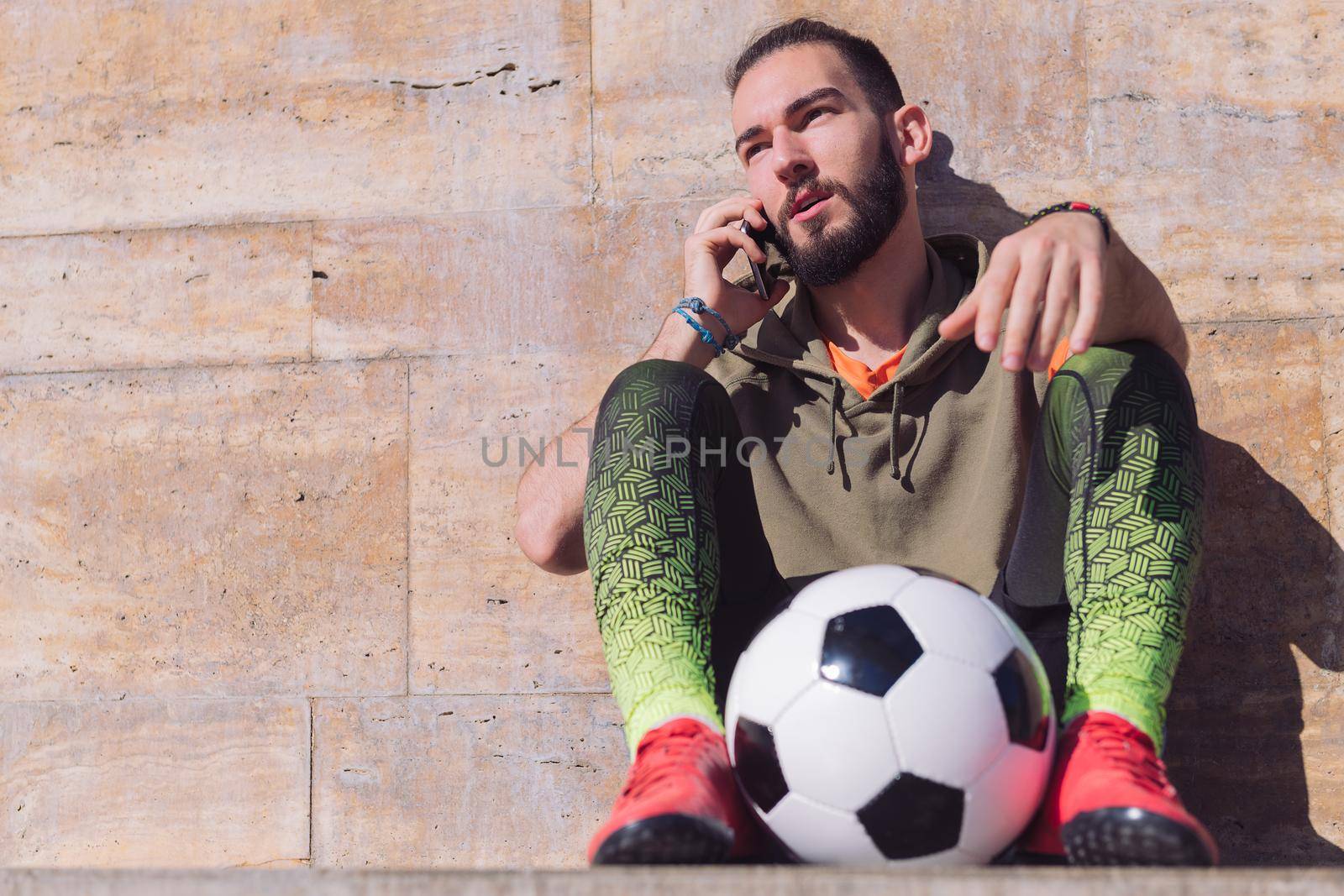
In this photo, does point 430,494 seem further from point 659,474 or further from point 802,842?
point 802,842

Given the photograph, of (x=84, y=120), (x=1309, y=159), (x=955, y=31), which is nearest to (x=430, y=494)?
(x=84, y=120)

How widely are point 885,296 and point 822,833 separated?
63.4 inches

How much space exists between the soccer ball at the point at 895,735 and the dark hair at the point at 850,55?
173 centimetres

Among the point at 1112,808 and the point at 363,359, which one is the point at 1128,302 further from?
the point at 363,359

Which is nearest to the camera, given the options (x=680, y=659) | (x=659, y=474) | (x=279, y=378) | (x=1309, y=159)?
(x=680, y=659)

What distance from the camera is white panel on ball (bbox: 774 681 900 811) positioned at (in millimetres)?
1772

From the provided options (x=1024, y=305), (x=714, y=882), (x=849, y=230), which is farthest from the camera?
(x=849, y=230)

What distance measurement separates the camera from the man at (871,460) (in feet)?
6.15

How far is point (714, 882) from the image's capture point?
62.6 inches

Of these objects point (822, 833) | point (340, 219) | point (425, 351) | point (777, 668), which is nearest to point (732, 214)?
point (425, 351)

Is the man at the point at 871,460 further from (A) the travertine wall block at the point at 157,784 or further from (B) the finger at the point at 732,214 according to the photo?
(A) the travertine wall block at the point at 157,784

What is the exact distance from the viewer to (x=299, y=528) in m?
3.50

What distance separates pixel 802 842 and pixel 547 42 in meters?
2.68

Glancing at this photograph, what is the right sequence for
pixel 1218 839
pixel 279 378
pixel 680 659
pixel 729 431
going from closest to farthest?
pixel 680 659
pixel 729 431
pixel 1218 839
pixel 279 378
